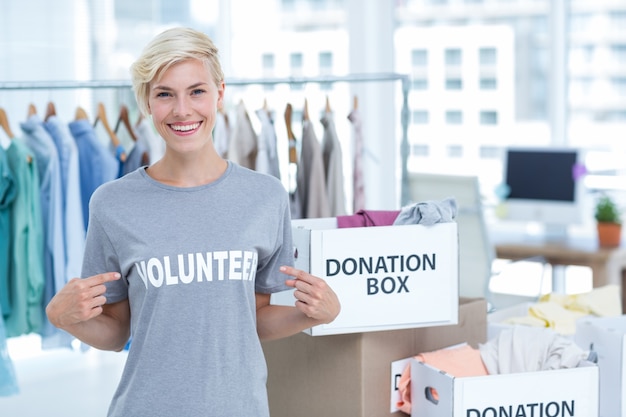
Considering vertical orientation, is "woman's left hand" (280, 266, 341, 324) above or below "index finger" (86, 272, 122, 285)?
below

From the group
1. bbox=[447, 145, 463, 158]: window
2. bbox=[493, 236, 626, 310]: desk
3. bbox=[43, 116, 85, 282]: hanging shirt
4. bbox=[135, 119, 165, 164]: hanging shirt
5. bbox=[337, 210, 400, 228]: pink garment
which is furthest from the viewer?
bbox=[447, 145, 463, 158]: window

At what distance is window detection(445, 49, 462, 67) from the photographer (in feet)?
19.8

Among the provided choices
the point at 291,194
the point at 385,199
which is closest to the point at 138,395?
the point at 291,194

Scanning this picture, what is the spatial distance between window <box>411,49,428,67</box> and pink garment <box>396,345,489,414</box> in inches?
163

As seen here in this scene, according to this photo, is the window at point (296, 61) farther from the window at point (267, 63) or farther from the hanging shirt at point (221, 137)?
the hanging shirt at point (221, 137)

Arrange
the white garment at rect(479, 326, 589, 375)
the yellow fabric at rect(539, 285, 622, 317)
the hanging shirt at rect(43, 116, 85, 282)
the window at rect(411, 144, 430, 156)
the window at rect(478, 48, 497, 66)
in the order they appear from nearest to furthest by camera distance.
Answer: the white garment at rect(479, 326, 589, 375) < the yellow fabric at rect(539, 285, 622, 317) < the hanging shirt at rect(43, 116, 85, 282) < the window at rect(478, 48, 497, 66) < the window at rect(411, 144, 430, 156)

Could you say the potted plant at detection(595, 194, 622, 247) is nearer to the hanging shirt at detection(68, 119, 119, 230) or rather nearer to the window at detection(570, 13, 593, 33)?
the window at detection(570, 13, 593, 33)

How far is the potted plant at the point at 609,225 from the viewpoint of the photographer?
184 inches

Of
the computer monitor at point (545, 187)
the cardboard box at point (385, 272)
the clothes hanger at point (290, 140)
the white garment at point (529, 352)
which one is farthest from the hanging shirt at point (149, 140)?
the computer monitor at point (545, 187)

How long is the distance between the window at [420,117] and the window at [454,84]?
235 mm

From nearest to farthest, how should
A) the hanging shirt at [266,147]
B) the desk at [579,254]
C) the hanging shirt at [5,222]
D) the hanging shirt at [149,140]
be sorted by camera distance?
the hanging shirt at [5,222] < the hanging shirt at [149,140] < the hanging shirt at [266,147] < the desk at [579,254]

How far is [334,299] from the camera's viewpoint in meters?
1.66

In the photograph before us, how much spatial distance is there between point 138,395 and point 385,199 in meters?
3.92

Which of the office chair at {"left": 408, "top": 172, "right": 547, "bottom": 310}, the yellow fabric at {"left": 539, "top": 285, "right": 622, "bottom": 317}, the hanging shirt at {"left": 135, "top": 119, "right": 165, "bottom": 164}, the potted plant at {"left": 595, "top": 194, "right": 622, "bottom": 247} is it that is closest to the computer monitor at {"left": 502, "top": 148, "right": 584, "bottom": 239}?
the potted plant at {"left": 595, "top": 194, "right": 622, "bottom": 247}
